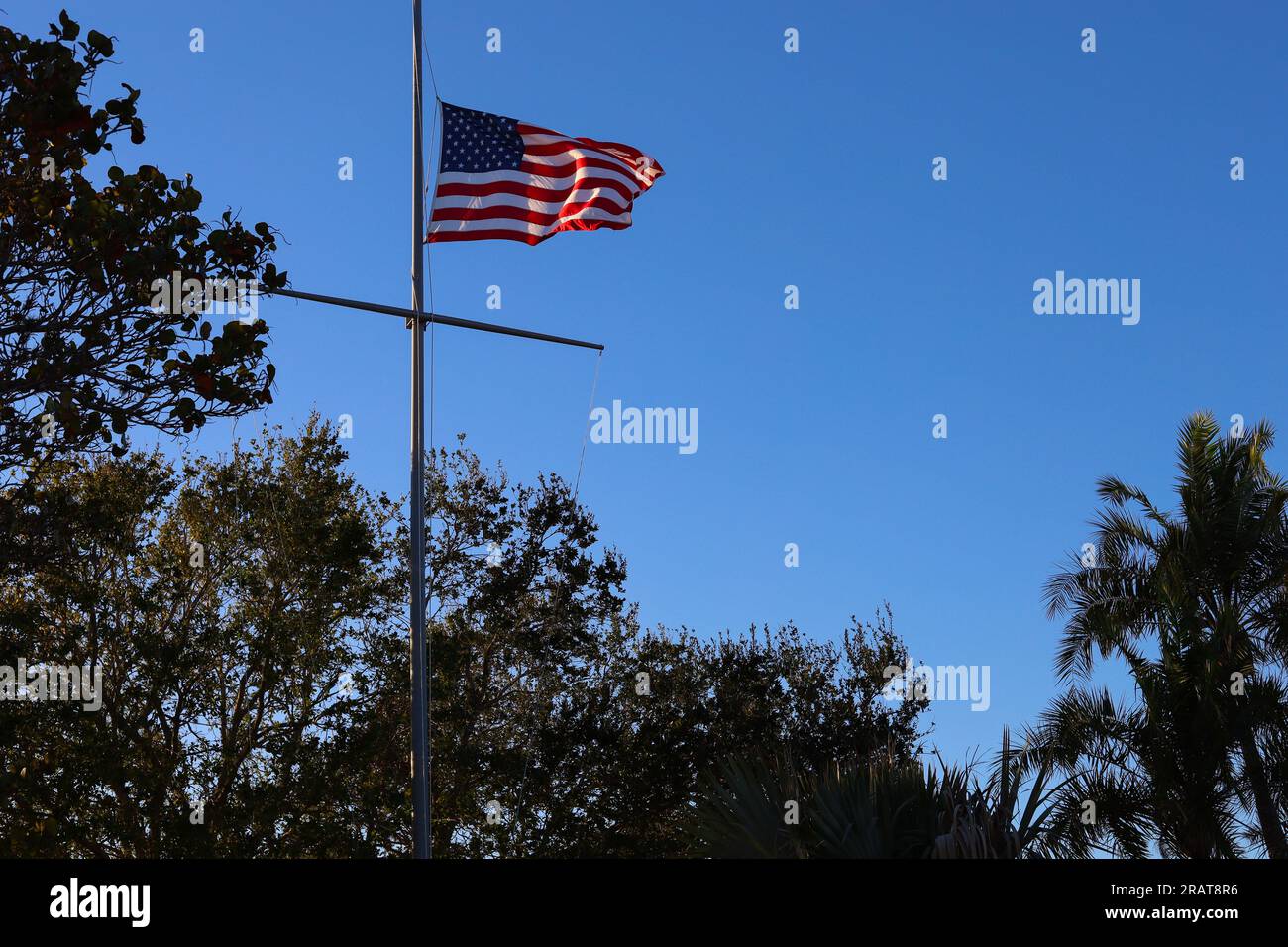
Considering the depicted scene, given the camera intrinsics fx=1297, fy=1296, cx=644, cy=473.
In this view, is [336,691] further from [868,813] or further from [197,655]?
[868,813]

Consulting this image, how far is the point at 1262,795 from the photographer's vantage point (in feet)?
77.7

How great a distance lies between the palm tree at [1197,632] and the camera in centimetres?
2380

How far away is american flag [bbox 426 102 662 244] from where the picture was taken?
1675 cm

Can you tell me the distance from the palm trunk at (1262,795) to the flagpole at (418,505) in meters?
15.8

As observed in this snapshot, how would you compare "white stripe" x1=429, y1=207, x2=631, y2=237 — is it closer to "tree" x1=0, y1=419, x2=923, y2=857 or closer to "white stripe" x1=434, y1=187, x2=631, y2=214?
"white stripe" x1=434, y1=187, x2=631, y2=214

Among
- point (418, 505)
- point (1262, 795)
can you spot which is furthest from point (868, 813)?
point (1262, 795)

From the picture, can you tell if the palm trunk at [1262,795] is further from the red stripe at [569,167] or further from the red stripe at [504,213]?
the red stripe at [504,213]

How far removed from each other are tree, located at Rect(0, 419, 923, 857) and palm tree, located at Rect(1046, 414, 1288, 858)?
7.09 metres

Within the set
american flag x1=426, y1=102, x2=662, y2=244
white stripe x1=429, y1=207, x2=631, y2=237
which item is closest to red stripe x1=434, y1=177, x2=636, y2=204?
american flag x1=426, y1=102, x2=662, y2=244

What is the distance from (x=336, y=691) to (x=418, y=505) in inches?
481
